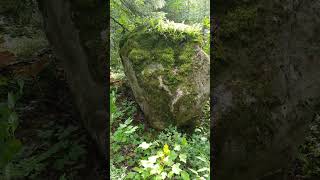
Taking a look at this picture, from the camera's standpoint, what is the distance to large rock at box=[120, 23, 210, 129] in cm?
476

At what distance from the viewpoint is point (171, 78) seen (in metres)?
4.76

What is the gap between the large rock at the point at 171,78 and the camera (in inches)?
187

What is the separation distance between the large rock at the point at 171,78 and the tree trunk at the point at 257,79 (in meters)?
3.03

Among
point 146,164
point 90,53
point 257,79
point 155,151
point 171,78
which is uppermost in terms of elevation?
point 90,53

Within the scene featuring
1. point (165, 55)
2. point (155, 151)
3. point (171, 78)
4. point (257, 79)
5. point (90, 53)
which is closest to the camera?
point (257, 79)

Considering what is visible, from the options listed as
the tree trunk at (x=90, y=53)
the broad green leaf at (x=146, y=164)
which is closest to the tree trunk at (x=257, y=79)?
the tree trunk at (x=90, y=53)

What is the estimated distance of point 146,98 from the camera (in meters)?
4.88

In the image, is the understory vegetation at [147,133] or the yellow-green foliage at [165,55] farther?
the yellow-green foliage at [165,55]

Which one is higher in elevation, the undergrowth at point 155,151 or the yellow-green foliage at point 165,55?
the yellow-green foliage at point 165,55

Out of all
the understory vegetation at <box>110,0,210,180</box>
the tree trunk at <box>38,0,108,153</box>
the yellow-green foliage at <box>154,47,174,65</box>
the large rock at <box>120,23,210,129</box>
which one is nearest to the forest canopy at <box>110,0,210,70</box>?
the understory vegetation at <box>110,0,210,180</box>

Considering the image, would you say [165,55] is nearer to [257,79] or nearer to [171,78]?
[171,78]

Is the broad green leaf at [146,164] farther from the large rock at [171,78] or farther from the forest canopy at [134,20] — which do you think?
the forest canopy at [134,20]

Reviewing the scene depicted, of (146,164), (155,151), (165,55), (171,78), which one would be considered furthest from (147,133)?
(146,164)

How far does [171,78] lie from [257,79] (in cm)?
A: 311
